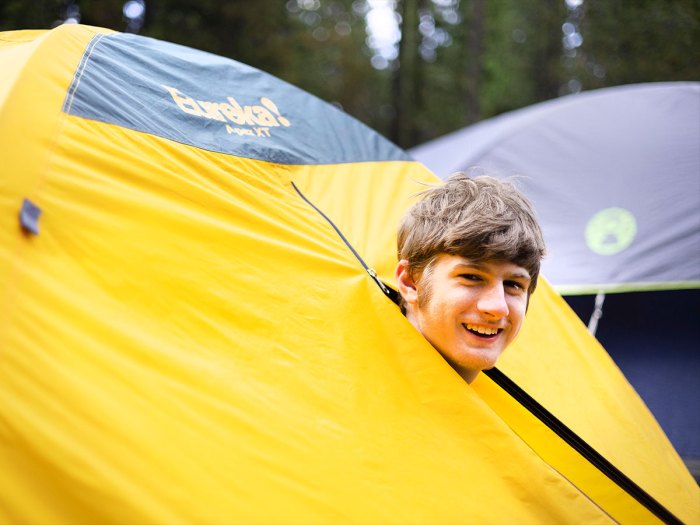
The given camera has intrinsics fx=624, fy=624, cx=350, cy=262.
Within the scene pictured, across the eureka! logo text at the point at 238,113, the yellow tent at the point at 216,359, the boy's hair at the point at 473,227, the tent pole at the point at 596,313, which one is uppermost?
the eureka! logo text at the point at 238,113

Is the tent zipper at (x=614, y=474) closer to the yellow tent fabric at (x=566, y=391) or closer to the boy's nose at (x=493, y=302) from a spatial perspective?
the yellow tent fabric at (x=566, y=391)

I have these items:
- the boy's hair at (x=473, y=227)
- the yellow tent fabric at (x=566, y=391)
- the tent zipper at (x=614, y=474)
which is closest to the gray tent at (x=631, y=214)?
the yellow tent fabric at (x=566, y=391)

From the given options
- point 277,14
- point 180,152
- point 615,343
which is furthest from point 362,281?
point 277,14

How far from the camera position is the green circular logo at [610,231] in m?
2.54

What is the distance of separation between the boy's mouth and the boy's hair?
15cm

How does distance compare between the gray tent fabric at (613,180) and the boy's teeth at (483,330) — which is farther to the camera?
the gray tent fabric at (613,180)

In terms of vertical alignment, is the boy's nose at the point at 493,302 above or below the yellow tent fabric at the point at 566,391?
above

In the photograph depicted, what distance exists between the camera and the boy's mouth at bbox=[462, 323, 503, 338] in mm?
1355

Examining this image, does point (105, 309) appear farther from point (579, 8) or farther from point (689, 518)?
point (579, 8)

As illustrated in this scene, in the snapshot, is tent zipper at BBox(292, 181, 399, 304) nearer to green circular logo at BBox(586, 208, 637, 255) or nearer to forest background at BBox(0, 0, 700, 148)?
green circular logo at BBox(586, 208, 637, 255)

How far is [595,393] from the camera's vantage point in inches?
70.1

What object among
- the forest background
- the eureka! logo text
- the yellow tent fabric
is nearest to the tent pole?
the yellow tent fabric

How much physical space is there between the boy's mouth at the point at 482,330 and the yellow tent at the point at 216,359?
0.10 meters

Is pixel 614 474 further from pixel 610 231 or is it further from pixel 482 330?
pixel 610 231
